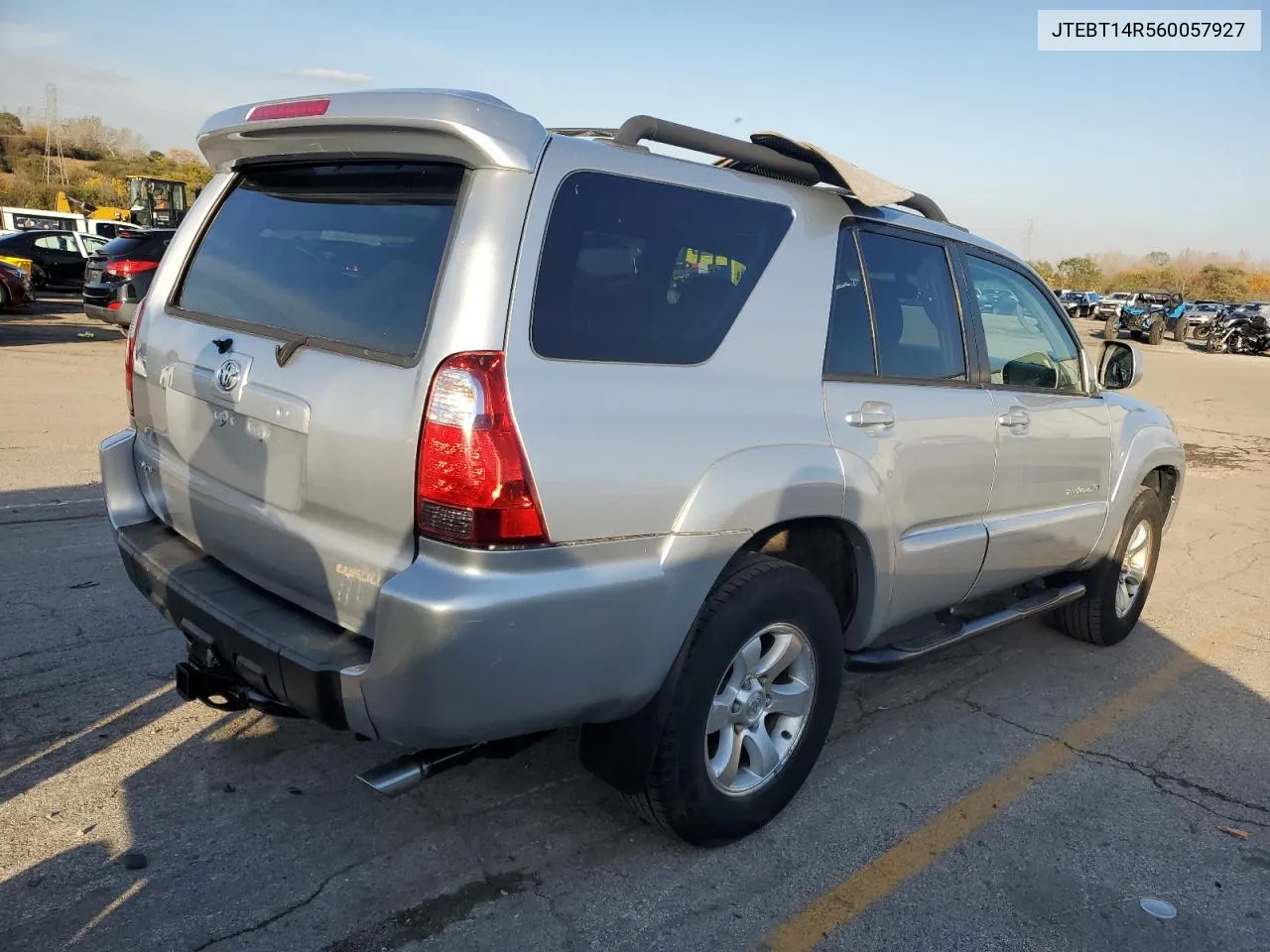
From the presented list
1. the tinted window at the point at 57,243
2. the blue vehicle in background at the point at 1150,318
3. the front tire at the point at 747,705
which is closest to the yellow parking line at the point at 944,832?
the front tire at the point at 747,705

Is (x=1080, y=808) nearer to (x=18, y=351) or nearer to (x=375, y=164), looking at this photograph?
(x=375, y=164)

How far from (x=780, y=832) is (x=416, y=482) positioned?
1.70 metres

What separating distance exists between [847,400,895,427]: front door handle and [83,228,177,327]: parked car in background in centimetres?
1488

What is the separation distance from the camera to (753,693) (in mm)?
2992

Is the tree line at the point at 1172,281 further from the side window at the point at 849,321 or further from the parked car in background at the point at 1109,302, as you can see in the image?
the side window at the point at 849,321

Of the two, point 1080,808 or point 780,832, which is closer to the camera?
point 780,832

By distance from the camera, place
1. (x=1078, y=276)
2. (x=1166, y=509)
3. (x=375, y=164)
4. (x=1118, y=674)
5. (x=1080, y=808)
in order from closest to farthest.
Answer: (x=375, y=164) < (x=1080, y=808) < (x=1118, y=674) < (x=1166, y=509) < (x=1078, y=276)

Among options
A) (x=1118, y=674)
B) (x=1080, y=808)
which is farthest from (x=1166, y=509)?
(x=1080, y=808)

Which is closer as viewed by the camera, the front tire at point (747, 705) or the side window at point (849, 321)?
the front tire at point (747, 705)

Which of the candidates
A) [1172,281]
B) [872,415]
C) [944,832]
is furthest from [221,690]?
[1172,281]

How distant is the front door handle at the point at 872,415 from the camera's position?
10.3 ft

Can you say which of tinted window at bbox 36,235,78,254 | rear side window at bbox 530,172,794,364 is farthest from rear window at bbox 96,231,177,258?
rear side window at bbox 530,172,794,364

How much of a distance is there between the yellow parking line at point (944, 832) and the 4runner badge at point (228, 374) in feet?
6.85

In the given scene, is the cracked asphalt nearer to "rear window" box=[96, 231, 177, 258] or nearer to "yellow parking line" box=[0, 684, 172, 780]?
"yellow parking line" box=[0, 684, 172, 780]
